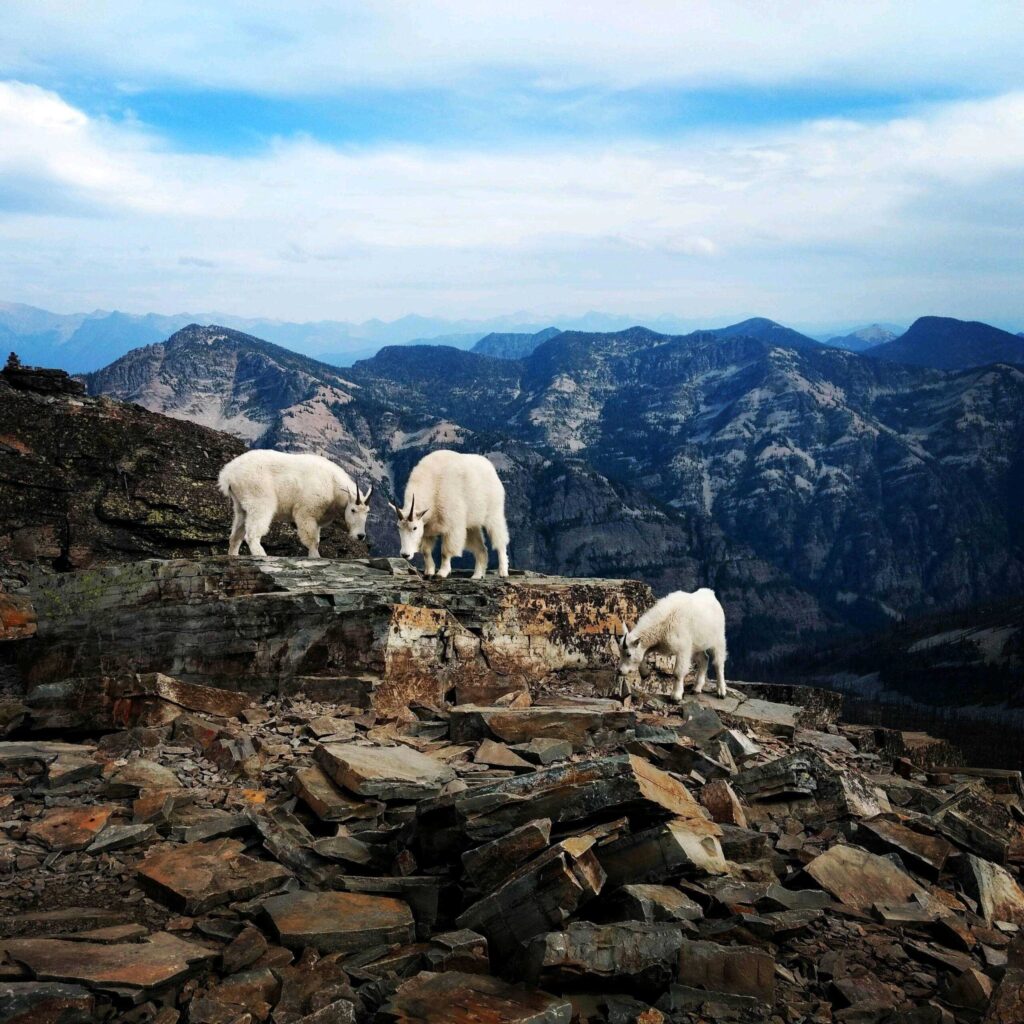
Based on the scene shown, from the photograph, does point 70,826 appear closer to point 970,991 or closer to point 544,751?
point 544,751

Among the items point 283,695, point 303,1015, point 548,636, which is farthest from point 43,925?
point 548,636

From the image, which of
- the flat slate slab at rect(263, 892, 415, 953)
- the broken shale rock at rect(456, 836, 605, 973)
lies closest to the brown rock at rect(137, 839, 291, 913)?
the flat slate slab at rect(263, 892, 415, 953)

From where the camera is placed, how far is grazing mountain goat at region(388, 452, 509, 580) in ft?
66.3

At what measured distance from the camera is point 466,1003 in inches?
322

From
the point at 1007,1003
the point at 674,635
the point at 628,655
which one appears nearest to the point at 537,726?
the point at 628,655

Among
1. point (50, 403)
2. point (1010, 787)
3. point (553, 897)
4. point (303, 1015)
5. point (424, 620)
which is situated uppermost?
point (50, 403)

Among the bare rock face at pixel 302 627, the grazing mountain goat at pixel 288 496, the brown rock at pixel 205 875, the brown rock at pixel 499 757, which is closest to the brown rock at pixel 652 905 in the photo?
the brown rock at pixel 499 757

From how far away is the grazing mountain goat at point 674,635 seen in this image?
20.1 metres

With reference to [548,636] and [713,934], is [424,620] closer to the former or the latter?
[548,636]

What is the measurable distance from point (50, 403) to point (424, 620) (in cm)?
1756

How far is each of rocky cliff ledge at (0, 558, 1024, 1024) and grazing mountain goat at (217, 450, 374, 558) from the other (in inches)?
111

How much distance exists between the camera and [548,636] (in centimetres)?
2012

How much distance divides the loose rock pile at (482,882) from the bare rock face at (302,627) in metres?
2.62

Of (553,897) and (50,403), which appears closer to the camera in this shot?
(553,897)
